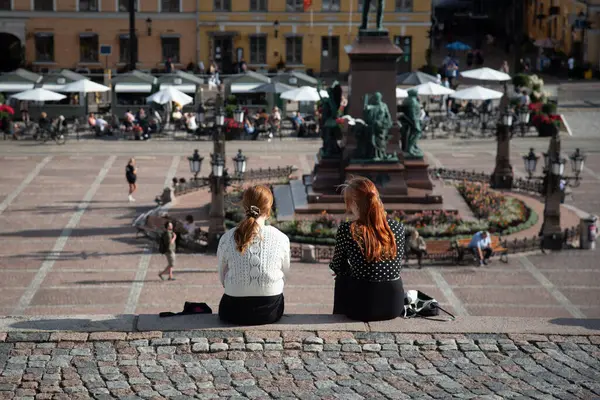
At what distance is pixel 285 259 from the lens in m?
13.0

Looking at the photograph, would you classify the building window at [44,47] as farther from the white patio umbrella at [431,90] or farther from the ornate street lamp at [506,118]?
the ornate street lamp at [506,118]

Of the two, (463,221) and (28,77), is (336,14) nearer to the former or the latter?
(28,77)

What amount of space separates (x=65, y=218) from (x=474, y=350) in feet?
72.8

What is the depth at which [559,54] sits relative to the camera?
7281 centimetres

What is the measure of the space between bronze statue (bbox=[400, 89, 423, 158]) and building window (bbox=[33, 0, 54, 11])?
3970 cm

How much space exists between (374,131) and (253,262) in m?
19.5

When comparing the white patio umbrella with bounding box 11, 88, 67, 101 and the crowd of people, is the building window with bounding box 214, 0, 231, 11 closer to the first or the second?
the white patio umbrella with bounding box 11, 88, 67, 101

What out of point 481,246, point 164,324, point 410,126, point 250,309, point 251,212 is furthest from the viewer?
point 410,126

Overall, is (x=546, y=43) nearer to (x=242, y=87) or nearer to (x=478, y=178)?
(x=242, y=87)

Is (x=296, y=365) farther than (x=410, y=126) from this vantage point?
No

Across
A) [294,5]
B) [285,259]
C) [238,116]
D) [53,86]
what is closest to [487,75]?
[238,116]

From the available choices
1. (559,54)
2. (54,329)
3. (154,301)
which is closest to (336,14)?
(559,54)

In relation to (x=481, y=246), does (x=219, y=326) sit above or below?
above

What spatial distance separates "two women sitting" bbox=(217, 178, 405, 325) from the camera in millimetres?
12867
